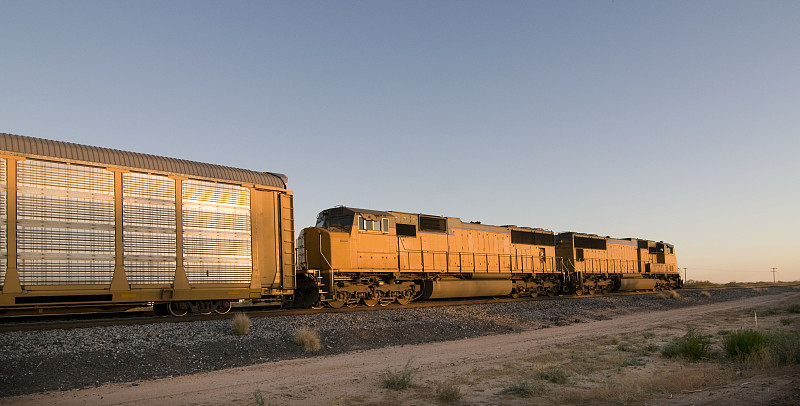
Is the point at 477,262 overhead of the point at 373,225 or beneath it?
beneath

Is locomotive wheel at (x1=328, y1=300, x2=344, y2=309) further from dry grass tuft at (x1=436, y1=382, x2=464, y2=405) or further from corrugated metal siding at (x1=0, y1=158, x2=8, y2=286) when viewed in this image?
dry grass tuft at (x1=436, y1=382, x2=464, y2=405)

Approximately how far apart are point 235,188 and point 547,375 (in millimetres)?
10517

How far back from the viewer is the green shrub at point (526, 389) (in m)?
8.65

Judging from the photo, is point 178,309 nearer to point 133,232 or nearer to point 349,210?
point 133,232

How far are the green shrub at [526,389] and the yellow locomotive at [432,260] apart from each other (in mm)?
11559

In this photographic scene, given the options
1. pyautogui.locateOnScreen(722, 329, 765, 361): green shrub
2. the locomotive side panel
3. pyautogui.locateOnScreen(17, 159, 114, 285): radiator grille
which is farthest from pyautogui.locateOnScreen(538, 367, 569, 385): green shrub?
the locomotive side panel

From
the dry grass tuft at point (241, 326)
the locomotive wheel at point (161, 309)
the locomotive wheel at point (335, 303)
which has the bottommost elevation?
the locomotive wheel at point (335, 303)

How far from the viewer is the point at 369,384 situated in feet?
31.0

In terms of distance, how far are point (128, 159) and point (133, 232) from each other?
6.24ft

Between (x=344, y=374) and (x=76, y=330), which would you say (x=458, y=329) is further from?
(x=76, y=330)

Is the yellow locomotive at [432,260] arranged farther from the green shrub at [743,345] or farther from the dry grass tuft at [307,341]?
the green shrub at [743,345]

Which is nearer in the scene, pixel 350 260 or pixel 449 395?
pixel 449 395

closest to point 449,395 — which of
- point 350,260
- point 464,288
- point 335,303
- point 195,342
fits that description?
point 195,342

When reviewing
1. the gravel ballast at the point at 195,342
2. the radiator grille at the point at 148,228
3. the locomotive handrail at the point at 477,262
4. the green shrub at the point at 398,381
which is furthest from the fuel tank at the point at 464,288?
the green shrub at the point at 398,381
